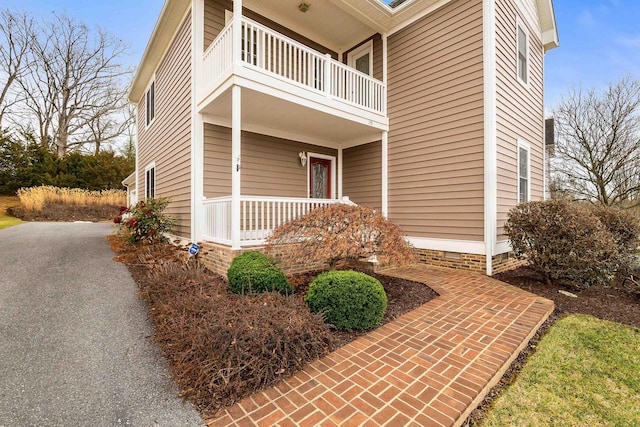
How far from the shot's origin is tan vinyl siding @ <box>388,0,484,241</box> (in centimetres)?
649

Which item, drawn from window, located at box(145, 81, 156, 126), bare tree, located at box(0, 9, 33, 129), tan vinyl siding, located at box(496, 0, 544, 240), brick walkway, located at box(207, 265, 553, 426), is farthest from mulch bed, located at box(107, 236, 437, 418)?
bare tree, located at box(0, 9, 33, 129)

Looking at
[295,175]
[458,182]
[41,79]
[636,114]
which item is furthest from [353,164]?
[41,79]

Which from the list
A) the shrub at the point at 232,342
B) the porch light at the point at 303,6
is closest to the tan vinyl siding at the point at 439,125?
the porch light at the point at 303,6

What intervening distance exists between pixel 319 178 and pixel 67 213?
572 inches

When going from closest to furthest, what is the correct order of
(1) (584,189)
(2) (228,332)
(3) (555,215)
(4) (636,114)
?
(2) (228,332)
(3) (555,215)
(4) (636,114)
(1) (584,189)

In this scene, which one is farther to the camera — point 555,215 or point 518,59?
point 518,59

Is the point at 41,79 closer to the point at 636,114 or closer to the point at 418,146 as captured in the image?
the point at 418,146

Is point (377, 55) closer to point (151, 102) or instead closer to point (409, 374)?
point (151, 102)

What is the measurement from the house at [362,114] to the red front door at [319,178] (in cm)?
5

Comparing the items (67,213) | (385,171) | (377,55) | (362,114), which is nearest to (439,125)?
(385,171)

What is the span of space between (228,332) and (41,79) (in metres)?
29.0

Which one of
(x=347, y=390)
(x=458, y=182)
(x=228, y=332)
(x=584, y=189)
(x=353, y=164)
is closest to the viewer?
(x=347, y=390)

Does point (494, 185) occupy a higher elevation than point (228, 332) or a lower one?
higher

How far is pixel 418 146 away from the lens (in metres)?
7.43
